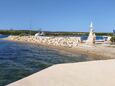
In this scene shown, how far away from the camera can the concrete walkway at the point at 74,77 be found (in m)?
10.2

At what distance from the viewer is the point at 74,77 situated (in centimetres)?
1134

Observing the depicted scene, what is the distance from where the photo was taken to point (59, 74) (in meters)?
11.9

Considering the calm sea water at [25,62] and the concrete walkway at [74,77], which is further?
the calm sea water at [25,62]

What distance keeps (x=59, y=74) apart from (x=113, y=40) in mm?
39635

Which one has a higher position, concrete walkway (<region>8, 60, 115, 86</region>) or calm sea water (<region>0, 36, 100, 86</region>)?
concrete walkway (<region>8, 60, 115, 86</region>)

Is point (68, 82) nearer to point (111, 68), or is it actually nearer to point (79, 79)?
point (79, 79)

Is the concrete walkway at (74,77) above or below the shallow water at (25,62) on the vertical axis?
above

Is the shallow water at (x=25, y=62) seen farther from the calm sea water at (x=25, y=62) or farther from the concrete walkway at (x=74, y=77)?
the concrete walkway at (x=74, y=77)

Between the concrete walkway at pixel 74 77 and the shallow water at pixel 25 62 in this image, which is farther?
the shallow water at pixel 25 62

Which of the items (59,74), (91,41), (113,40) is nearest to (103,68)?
(59,74)

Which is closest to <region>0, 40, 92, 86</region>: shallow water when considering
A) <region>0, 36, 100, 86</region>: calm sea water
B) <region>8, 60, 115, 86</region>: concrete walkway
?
<region>0, 36, 100, 86</region>: calm sea water

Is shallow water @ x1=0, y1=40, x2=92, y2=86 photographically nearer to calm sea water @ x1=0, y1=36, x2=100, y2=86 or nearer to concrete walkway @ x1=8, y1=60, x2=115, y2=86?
calm sea water @ x1=0, y1=36, x2=100, y2=86

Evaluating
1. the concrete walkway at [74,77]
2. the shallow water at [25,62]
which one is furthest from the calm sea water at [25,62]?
the concrete walkway at [74,77]

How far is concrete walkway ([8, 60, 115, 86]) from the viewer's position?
10.2 m
